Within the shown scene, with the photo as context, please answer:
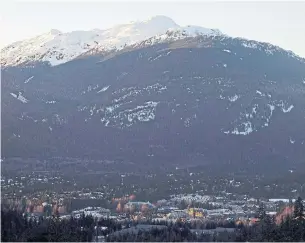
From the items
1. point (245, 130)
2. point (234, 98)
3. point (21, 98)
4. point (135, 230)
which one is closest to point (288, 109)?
point (234, 98)

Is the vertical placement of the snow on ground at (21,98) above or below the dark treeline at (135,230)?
above

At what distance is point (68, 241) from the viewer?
135 feet

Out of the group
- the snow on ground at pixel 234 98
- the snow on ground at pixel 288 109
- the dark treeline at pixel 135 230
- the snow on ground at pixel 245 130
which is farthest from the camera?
the snow on ground at pixel 288 109

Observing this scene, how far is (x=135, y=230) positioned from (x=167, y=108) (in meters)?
90.8

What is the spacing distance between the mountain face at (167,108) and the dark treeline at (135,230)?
5702 cm

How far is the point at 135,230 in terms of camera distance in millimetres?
53750

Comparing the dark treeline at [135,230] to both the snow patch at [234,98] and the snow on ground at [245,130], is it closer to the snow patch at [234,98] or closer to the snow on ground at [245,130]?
the snow on ground at [245,130]

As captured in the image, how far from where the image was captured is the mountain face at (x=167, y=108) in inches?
5049

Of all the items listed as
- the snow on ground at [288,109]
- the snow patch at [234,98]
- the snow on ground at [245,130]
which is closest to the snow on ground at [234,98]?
the snow patch at [234,98]

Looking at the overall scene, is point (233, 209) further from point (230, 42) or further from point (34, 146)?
point (230, 42)

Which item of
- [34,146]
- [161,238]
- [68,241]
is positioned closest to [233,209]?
[161,238]

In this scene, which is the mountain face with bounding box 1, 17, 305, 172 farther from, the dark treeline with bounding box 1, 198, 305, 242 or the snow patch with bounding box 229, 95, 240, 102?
the dark treeline with bounding box 1, 198, 305, 242

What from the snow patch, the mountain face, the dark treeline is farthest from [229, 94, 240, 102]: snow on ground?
the dark treeline

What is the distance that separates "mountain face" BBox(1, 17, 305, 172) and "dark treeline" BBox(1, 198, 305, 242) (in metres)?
57.0
